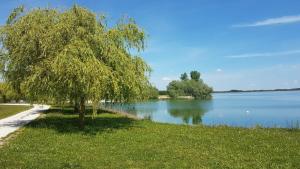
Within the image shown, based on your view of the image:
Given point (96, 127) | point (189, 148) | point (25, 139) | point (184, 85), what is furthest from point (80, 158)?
point (184, 85)

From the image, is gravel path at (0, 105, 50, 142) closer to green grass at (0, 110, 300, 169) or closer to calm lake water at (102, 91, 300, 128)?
green grass at (0, 110, 300, 169)

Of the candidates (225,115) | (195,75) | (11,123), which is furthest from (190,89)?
(11,123)

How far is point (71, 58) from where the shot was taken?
19.3 meters

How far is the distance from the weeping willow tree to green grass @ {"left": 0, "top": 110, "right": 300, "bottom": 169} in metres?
2.24

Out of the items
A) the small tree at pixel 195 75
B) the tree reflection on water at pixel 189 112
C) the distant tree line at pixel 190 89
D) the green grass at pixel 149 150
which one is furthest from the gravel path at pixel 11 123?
the small tree at pixel 195 75

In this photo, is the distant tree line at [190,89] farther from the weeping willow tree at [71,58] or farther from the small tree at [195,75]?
the weeping willow tree at [71,58]

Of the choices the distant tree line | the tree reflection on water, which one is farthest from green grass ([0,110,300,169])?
the distant tree line

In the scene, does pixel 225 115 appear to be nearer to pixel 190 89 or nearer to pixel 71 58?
pixel 71 58

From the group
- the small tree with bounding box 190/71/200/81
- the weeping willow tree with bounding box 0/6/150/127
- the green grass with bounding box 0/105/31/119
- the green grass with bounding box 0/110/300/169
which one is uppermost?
the small tree with bounding box 190/71/200/81

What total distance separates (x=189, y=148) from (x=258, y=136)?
190 inches

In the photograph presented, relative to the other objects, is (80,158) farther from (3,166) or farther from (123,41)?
(123,41)

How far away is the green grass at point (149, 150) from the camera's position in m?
12.0

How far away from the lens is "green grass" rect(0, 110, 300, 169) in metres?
12.0

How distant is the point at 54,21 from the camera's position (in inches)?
874
